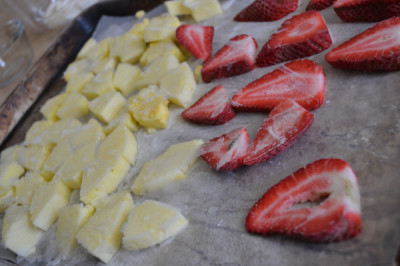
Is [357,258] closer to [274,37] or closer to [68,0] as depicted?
[274,37]

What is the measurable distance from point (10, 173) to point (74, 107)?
14.8 inches

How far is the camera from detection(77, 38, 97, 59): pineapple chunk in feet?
6.22

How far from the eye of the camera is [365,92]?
0.97 metres

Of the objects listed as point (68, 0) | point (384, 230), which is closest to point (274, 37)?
point (384, 230)

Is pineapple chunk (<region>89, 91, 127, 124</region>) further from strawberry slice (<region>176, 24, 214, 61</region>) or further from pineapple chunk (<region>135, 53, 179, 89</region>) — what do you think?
strawberry slice (<region>176, 24, 214, 61</region>)

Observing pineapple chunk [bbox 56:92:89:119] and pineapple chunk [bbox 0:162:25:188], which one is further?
pineapple chunk [bbox 56:92:89:119]

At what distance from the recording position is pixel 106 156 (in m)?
1.21

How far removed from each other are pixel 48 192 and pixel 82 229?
0.88ft

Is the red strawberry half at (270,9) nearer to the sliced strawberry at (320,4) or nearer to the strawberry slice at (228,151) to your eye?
the sliced strawberry at (320,4)

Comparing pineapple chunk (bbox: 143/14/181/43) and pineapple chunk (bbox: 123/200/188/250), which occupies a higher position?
pineapple chunk (bbox: 143/14/181/43)

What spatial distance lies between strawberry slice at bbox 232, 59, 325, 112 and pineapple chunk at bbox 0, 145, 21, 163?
1.02 m

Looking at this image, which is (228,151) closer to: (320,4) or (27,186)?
(320,4)

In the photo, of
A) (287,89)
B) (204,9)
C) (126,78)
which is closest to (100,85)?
(126,78)

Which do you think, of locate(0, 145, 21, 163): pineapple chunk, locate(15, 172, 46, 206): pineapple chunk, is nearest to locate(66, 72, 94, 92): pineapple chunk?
locate(0, 145, 21, 163): pineapple chunk
